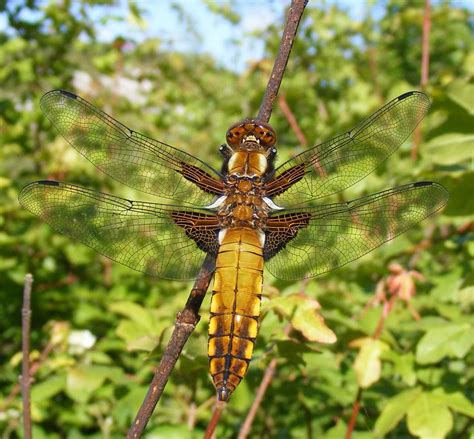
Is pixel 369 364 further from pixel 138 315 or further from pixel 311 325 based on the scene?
pixel 138 315

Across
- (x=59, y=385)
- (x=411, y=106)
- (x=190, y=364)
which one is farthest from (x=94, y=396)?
(x=411, y=106)

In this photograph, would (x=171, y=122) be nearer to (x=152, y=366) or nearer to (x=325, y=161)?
(x=152, y=366)

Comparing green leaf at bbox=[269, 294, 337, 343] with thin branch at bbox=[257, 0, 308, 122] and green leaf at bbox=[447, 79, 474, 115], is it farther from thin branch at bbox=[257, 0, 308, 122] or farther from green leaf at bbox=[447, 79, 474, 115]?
green leaf at bbox=[447, 79, 474, 115]

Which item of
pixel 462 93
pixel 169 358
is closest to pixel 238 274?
pixel 169 358

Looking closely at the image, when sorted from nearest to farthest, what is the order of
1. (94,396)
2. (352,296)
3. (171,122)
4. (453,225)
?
(94,396)
(352,296)
(453,225)
(171,122)

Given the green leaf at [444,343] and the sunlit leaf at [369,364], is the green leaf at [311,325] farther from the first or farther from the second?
the green leaf at [444,343]

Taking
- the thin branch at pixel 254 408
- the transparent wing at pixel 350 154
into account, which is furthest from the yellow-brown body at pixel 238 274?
the thin branch at pixel 254 408
